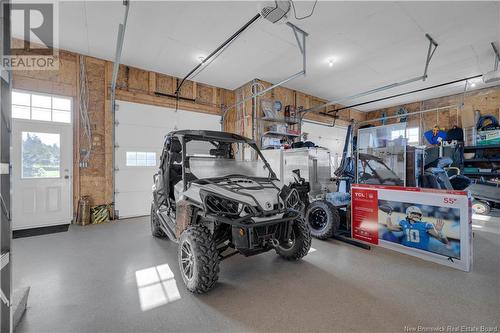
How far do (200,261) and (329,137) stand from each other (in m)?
7.82

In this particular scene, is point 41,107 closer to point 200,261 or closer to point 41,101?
point 41,101

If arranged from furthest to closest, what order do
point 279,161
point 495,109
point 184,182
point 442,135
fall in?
1. point 442,135
2. point 495,109
3. point 279,161
4. point 184,182

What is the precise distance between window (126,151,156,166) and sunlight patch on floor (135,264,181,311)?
3665mm

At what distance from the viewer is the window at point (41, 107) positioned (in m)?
4.28

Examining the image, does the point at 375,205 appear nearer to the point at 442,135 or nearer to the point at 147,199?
the point at 147,199

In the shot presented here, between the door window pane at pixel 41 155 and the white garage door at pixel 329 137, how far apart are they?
22.9ft

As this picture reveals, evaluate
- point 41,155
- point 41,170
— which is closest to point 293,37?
point 41,155

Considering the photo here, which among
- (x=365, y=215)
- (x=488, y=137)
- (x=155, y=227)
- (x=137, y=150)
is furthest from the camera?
(x=488, y=137)

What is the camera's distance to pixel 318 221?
3793 millimetres

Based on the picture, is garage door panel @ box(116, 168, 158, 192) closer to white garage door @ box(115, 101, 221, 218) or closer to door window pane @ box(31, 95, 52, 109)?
white garage door @ box(115, 101, 221, 218)

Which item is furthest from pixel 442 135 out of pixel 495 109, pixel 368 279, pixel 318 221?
pixel 368 279

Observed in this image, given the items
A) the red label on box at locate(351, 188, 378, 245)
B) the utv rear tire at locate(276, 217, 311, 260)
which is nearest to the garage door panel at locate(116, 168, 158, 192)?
the utv rear tire at locate(276, 217, 311, 260)

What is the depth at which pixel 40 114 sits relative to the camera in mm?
4516

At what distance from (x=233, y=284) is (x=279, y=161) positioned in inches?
139
